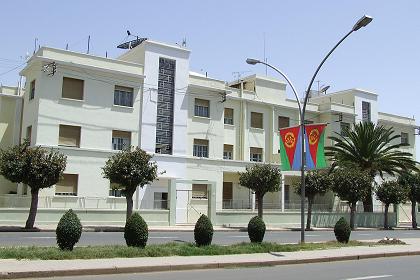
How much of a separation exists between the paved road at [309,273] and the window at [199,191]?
23.5 metres

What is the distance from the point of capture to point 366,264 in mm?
15445

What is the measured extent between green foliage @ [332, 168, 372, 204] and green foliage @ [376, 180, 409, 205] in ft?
14.1

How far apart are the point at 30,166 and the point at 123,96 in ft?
37.8

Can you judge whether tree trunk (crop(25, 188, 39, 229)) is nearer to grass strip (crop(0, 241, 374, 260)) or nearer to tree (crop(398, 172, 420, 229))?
grass strip (crop(0, 241, 374, 260))

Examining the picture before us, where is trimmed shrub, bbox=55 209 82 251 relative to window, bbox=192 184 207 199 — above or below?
below

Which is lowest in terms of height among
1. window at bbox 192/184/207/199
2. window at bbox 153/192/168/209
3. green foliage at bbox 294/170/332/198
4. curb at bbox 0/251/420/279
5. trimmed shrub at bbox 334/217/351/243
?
curb at bbox 0/251/420/279

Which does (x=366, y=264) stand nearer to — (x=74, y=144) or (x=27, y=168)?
(x=27, y=168)

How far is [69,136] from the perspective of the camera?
33.6 m

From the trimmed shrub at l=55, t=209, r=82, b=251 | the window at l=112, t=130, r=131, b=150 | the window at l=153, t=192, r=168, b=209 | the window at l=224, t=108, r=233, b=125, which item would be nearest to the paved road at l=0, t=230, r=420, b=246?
the trimmed shrub at l=55, t=209, r=82, b=251

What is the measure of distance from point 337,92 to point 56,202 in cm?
3315

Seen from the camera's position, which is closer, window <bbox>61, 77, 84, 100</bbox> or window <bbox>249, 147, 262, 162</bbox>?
window <bbox>61, 77, 84, 100</bbox>

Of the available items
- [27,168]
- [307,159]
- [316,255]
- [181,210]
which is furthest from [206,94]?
[316,255]

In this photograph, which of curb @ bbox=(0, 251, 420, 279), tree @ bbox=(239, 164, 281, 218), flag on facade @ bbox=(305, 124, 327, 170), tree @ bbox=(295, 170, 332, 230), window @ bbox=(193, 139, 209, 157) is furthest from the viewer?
window @ bbox=(193, 139, 209, 157)

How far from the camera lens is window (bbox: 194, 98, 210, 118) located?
132 ft
